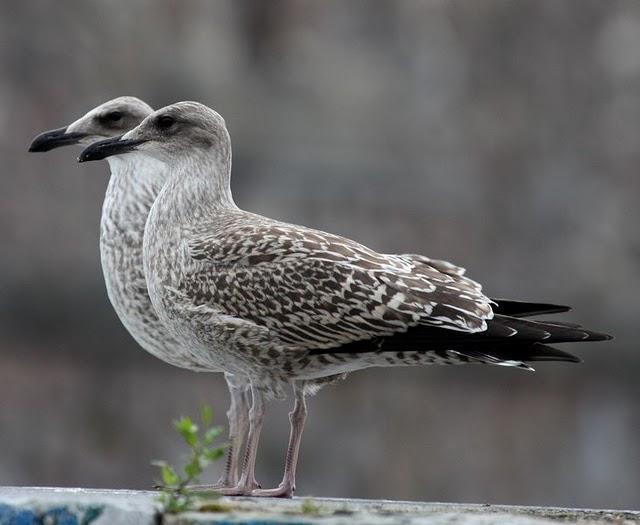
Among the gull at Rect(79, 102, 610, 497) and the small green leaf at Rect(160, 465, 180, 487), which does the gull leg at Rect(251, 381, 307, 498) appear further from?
the small green leaf at Rect(160, 465, 180, 487)

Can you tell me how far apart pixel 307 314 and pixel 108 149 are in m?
1.24

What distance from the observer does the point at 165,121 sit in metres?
5.40

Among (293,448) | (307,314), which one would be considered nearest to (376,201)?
(293,448)

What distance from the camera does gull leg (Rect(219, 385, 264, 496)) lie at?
4.70 m

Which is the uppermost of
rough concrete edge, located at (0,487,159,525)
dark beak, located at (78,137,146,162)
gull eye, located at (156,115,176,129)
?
gull eye, located at (156,115,176,129)

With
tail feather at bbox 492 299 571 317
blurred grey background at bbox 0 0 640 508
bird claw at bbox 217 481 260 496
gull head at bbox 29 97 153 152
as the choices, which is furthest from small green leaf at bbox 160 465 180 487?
blurred grey background at bbox 0 0 640 508

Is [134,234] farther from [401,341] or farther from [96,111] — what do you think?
[401,341]

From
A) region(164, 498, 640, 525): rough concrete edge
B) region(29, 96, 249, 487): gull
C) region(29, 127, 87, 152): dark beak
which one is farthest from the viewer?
region(29, 127, 87, 152): dark beak

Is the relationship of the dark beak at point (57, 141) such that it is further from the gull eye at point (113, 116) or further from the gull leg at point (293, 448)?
the gull leg at point (293, 448)

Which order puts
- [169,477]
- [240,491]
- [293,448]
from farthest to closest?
[293,448]
[240,491]
[169,477]

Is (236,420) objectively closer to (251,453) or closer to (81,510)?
(251,453)

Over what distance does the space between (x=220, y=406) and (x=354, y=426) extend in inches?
60.1

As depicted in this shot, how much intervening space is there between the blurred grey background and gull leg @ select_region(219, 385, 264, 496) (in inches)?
326

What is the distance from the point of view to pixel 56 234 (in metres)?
14.5
